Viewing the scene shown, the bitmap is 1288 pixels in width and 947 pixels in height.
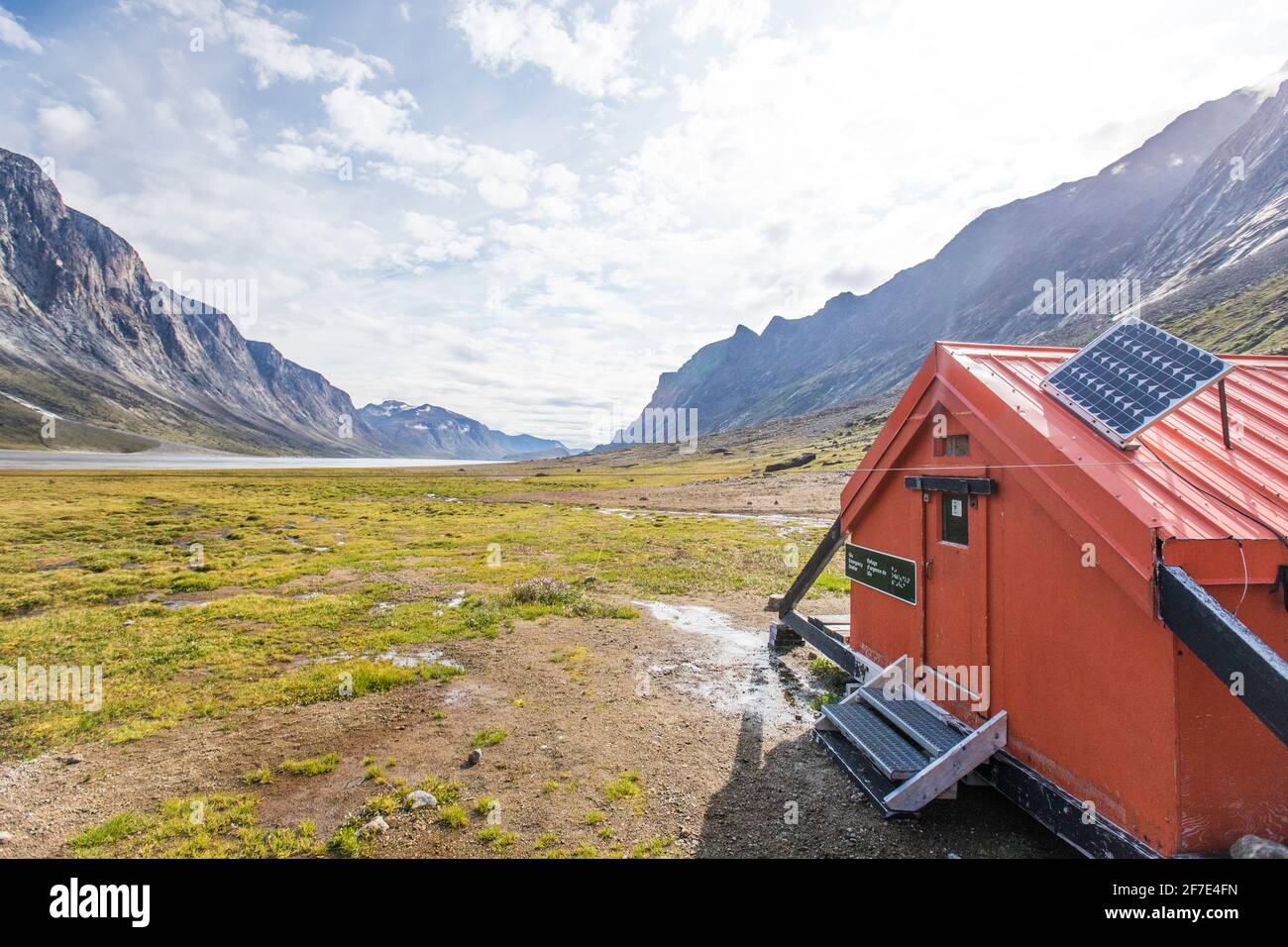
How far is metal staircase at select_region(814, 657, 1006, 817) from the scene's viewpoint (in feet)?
22.5

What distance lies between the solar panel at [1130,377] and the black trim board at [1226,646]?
6.01 ft

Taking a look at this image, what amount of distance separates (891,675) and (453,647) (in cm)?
1069

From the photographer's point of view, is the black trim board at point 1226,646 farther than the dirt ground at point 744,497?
No

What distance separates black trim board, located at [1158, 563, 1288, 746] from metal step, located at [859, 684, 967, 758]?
3.22 metres

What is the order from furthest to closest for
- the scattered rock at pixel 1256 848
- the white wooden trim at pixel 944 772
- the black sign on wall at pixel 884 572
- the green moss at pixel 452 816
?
the black sign on wall at pixel 884 572 → the green moss at pixel 452 816 → the white wooden trim at pixel 944 772 → the scattered rock at pixel 1256 848

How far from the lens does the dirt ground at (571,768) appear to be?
23.9ft

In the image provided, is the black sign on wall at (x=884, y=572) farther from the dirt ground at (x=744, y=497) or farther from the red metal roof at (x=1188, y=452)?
the dirt ground at (x=744, y=497)

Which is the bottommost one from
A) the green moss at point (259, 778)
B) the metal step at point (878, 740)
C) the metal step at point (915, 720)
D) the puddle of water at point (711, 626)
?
the green moss at point (259, 778)

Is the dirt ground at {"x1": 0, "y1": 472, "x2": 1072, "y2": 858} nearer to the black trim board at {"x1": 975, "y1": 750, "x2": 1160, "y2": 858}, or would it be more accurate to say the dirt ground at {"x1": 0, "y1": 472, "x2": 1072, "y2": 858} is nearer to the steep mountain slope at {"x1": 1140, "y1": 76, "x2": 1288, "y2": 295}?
the black trim board at {"x1": 975, "y1": 750, "x2": 1160, "y2": 858}

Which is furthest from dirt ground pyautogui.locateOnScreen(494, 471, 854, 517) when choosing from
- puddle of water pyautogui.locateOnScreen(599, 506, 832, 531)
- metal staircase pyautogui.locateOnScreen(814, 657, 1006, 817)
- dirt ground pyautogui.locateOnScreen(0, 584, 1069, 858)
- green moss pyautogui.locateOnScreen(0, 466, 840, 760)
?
metal staircase pyautogui.locateOnScreen(814, 657, 1006, 817)

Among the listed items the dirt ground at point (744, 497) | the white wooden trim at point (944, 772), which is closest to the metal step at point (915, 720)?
the white wooden trim at point (944, 772)

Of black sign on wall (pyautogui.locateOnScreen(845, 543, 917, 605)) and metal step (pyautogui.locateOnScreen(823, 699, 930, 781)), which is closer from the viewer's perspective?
metal step (pyautogui.locateOnScreen(823, 699, 930, 781))

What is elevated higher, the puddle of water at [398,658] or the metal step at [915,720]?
the metal step at [915,720]

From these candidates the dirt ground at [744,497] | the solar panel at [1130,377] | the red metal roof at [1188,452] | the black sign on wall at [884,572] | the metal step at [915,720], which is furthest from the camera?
the dirt ground at [744,497]
